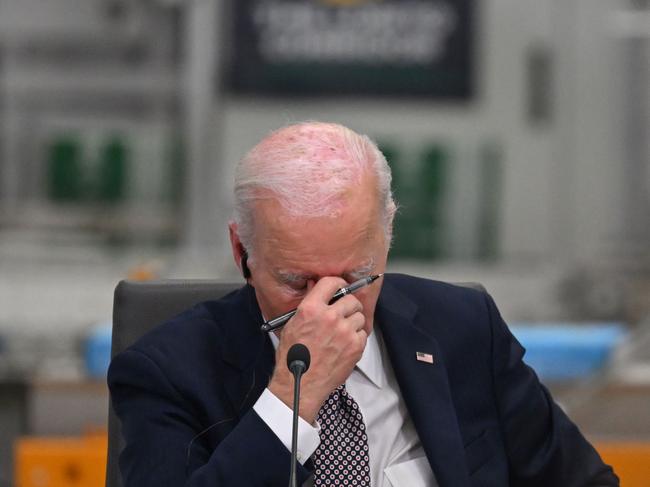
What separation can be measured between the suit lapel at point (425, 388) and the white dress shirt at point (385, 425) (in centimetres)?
3

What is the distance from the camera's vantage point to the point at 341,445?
1.68 m

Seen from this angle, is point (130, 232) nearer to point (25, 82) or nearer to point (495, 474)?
point (25, 82)

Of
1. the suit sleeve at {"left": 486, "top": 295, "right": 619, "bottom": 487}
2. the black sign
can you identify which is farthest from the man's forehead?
the black sign

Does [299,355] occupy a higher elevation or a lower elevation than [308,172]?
lower

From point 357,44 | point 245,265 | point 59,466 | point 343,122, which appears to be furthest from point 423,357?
point 343,122

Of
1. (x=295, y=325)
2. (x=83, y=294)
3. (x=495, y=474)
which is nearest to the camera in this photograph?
(x=295, y=325)

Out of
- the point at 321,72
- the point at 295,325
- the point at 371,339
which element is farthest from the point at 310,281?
the point at 321,72

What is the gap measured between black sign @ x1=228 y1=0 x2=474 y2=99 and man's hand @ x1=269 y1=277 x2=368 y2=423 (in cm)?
661

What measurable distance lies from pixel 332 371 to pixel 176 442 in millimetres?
222

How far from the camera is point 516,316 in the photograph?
8.21 meters

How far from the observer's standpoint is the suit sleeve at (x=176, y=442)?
5.04ft

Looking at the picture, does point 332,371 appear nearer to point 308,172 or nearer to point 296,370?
point 296,370

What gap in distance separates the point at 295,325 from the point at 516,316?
6764mm

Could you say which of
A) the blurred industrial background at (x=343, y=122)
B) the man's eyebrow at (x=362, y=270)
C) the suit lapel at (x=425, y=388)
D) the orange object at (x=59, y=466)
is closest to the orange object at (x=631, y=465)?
the orange object at (x=59, y=466)
